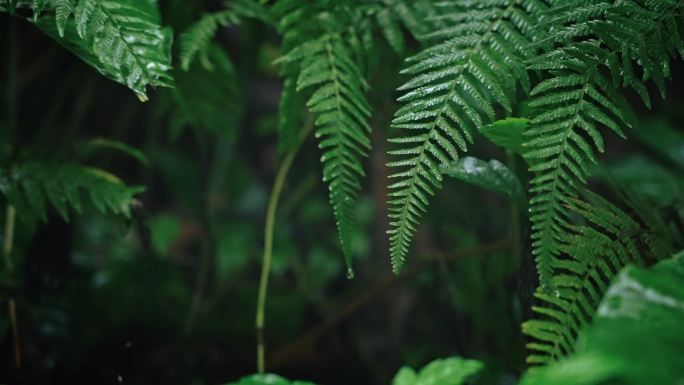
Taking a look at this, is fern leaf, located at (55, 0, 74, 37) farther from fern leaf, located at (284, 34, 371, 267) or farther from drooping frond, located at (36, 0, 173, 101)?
fern leaf, located at (284, 34, 371, 267)

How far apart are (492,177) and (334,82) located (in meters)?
0.28

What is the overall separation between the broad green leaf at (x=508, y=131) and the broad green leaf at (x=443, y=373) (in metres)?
0.30

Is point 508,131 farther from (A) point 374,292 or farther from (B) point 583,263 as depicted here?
(A) point 374,292

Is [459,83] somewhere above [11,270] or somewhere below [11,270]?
above

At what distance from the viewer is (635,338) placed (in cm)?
51

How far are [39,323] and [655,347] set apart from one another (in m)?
1.35

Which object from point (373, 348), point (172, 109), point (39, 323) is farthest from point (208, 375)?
point (172, 109)

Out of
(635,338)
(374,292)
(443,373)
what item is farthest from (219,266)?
(635,338)

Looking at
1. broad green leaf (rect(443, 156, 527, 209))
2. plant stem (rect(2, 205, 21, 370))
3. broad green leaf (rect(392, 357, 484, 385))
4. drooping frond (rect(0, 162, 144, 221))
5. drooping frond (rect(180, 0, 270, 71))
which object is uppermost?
drooping frond (rect(180, 0, 270, 71))

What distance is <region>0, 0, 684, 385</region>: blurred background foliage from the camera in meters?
1.24

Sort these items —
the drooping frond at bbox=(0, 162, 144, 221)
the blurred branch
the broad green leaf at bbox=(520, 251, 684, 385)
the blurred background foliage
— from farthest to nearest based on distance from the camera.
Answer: the blurred branch, the blurred background foliage, the drooping frond at bbox=(0, 162, 144, 221), the broad green leaf at bbox=(520, 251, 684, 385)

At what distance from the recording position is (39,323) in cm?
135

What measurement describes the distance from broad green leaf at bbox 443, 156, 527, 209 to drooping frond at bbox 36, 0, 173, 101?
44 centimetres

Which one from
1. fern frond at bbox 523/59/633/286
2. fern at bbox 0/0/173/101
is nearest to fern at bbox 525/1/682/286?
fern frond at bbox 523/59/633/286
